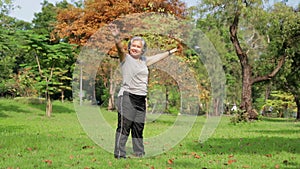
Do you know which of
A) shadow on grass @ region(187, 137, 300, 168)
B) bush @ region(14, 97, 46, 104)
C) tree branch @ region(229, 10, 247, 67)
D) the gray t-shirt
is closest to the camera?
the gray t-shirt

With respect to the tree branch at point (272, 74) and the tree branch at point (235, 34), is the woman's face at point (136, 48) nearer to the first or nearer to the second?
the tree branch at point (235, 34)

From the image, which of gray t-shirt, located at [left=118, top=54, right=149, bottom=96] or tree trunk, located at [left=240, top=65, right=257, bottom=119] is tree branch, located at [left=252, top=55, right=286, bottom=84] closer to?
tree trunk, located at [left=240, top=65, right=257, bottom=119]

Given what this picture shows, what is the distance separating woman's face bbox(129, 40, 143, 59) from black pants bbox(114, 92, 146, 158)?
2.03 ft

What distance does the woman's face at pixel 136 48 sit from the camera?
21.9 ft

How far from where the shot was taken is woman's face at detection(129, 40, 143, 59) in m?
6.66

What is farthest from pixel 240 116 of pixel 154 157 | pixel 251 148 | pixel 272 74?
pixel 154 157

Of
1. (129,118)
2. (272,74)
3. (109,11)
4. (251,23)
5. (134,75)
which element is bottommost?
(129,118)

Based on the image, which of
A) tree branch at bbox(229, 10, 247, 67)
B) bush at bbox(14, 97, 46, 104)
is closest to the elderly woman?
tree branch at bbox(229, 10, 247, 67)

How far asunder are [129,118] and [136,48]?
111 centimetres

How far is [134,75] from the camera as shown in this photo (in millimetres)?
6609

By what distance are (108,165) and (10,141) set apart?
3.92 metres

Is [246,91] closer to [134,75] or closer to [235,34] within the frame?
[235,34]

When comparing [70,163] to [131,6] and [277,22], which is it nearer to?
[131,6]

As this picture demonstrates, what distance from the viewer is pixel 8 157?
22.9 ft
